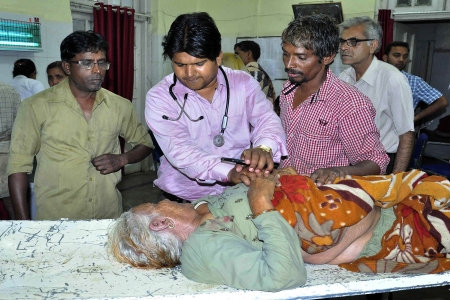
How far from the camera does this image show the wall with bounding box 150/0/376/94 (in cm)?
704

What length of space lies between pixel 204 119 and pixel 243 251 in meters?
0.72

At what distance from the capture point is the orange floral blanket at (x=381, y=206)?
1821mm

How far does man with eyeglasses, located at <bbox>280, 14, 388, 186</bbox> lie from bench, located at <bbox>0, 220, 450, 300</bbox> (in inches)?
21.0

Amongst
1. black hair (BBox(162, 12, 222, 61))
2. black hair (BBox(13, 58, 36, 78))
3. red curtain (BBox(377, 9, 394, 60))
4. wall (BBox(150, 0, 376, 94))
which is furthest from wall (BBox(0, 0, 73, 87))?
red curtain (BBox(377, 9, 394, 60))

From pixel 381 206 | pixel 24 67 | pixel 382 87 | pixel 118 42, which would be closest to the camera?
pixel 381 206

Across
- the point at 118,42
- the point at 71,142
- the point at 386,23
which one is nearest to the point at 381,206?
the point at 71,142

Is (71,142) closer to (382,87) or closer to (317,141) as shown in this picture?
(317,141)

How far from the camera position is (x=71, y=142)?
95.0 inches

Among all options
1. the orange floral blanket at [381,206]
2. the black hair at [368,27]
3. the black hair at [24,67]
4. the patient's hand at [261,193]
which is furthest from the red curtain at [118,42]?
the orange floral blanket at [381,206]

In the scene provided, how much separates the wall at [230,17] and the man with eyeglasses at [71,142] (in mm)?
4689

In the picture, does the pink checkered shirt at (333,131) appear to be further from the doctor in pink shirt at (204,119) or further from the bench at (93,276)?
the bench at (93,276)

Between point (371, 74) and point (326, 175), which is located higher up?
point (371, 74)

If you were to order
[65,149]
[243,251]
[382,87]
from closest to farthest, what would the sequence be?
[243,251]
[65,149]
[382,87]

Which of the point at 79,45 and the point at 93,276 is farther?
the point at 79,45
